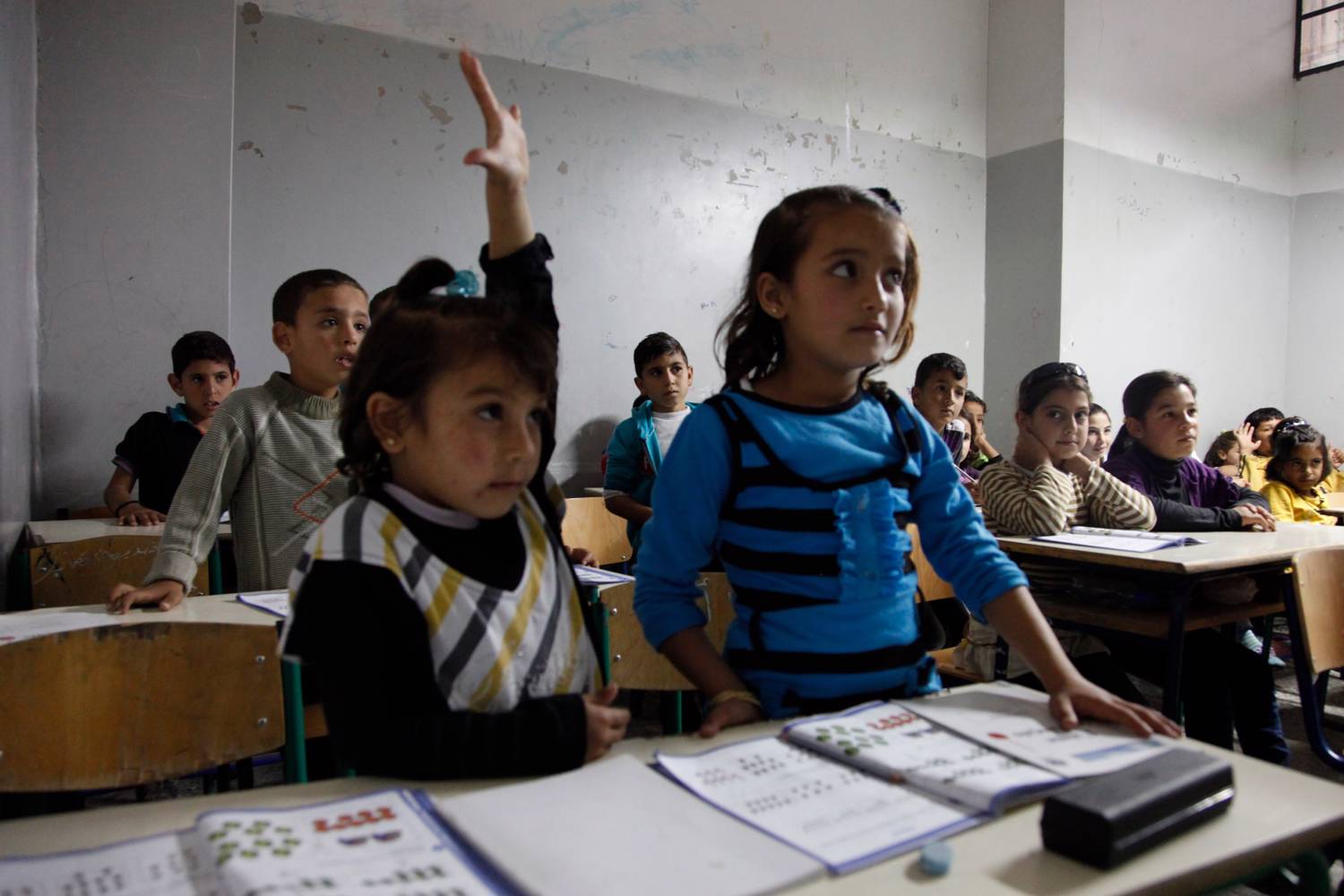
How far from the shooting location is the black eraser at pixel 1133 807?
0.62 metres

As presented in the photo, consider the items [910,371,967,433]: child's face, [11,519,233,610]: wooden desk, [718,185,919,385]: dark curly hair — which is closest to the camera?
[718,185,919,385]: dark curly hair

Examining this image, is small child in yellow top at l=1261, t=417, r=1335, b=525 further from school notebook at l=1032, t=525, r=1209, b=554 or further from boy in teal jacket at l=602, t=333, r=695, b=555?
boy in teal jacket at l=602, t=333, r=695, b=555

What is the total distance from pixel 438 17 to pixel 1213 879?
408 cm

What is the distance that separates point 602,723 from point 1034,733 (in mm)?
398

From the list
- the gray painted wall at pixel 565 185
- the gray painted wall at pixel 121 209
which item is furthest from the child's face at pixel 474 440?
the gray painted wall at pixel 565 185

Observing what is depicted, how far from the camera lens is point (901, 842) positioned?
2.12ft

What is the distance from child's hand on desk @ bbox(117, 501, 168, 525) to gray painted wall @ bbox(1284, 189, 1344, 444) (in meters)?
7.05

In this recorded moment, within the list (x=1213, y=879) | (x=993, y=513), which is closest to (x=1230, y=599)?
(x=993, y=513)

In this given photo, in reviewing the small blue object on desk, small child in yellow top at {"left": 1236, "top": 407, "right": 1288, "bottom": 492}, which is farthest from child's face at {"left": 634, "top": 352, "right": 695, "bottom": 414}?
small child in yellow top at {"left": 1236, "top": 407, "right": 1288, "bottom": 492}

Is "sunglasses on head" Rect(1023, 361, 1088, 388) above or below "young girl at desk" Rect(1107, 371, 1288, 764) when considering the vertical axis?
above

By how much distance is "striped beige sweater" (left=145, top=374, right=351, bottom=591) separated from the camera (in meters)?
1.88

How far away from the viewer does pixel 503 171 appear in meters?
1.00

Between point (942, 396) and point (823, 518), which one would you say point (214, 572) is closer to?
point (823, 518)

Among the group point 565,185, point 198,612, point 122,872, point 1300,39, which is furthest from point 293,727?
point 1300,39
